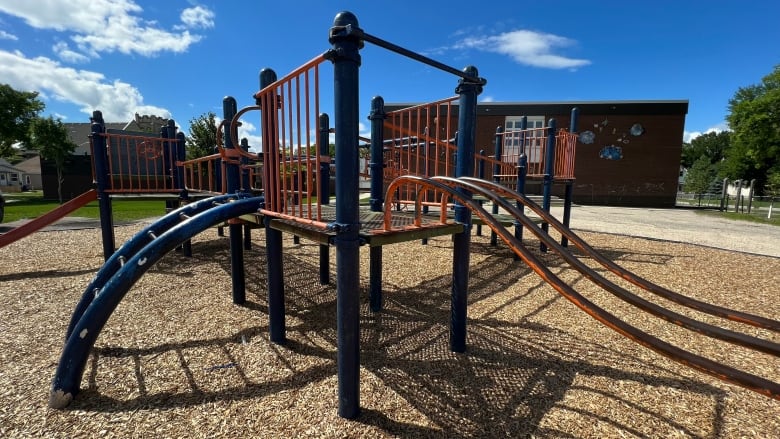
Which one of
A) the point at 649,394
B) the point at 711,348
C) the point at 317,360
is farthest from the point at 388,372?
the point at 711,348

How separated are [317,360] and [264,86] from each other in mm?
2325

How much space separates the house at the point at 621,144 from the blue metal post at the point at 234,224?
21.1 meters

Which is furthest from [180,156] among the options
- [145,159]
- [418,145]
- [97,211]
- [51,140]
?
[51,140]

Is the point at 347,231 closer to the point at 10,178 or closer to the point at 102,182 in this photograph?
the point at 102,182

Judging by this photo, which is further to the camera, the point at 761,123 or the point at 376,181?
the point at 761,123

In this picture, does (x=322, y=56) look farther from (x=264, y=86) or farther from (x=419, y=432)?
(x=419, y=432)

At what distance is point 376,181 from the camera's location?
436 cm

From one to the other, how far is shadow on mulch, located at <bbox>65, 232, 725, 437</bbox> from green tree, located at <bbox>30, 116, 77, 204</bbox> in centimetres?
3265

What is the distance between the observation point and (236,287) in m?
4.03

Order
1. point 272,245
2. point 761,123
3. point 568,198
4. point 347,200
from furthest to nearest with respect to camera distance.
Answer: point 761,123 < point 568,198 < point 272,245 < point 347,200

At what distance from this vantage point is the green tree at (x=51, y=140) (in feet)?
86.9

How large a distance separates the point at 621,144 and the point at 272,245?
26620 millimetres

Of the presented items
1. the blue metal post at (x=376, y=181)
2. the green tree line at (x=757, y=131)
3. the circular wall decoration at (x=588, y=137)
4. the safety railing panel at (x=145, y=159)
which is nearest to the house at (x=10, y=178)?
the safety railing panel at (x=145, y=159)

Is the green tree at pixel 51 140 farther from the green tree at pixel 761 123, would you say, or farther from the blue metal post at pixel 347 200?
the green tree at pixel 761 123
